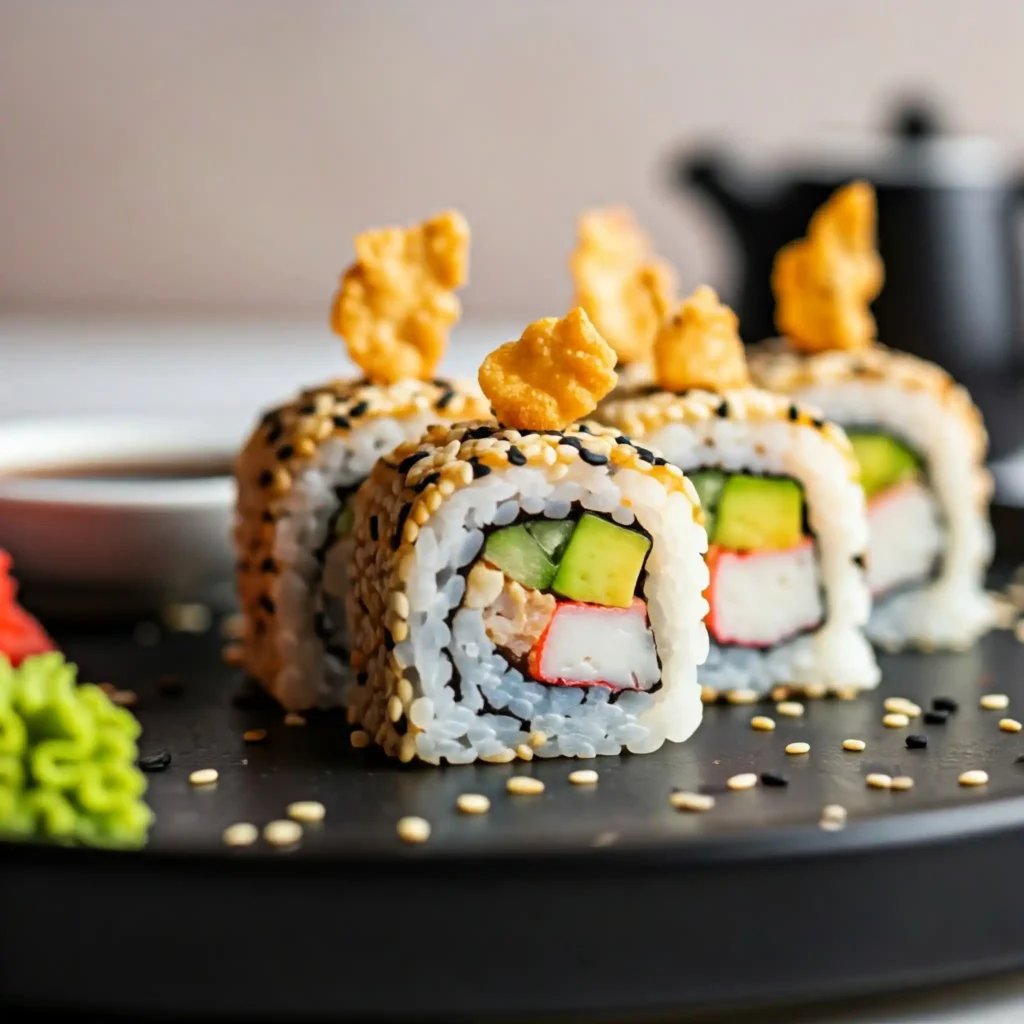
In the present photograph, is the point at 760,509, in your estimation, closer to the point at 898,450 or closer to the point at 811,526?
the point at 811,526

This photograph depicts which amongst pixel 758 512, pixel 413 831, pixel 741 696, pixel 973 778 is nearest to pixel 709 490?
pixel 758 512

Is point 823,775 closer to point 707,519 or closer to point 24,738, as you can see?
point 707,519

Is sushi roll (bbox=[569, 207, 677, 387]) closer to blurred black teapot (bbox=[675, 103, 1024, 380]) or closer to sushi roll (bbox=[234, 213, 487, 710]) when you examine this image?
sushi roll (bbox=[234, 213, 487, 710])

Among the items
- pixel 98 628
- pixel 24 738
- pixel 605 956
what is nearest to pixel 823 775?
pixel 605 956

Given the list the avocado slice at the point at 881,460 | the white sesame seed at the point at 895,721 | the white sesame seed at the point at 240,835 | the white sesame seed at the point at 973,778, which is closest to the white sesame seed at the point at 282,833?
the white sesame seed at the point at 240,835

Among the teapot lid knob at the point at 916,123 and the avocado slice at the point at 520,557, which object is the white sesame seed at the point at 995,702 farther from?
the teapot lid knob at the point at 916,123

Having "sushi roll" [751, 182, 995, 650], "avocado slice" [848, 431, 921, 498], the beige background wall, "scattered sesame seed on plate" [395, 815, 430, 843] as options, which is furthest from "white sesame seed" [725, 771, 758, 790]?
the beige background wall

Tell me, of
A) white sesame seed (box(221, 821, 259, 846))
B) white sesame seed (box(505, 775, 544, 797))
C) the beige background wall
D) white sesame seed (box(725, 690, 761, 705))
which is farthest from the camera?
the beige background wall
